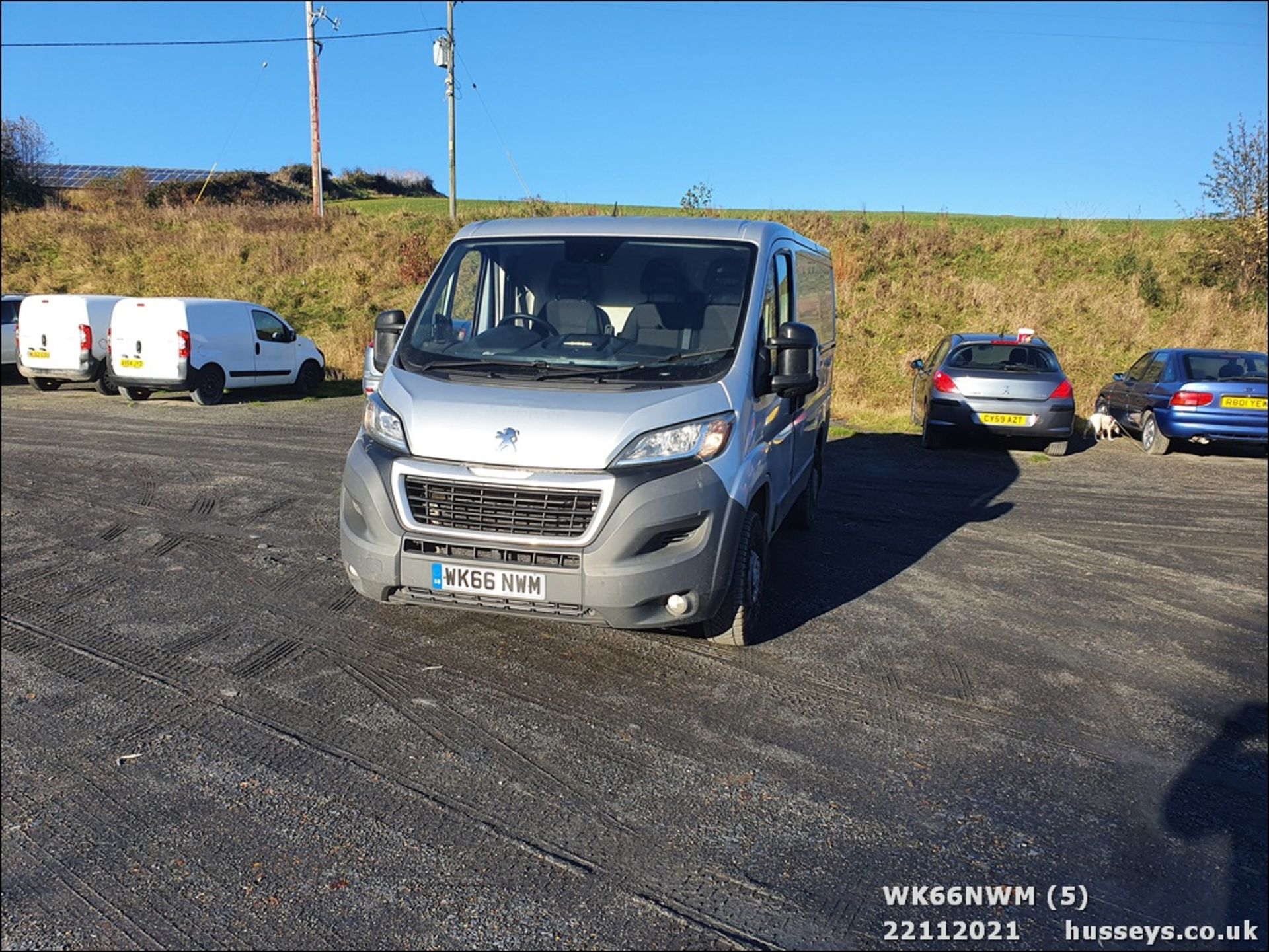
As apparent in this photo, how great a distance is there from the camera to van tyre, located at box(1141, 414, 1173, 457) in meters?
10.5

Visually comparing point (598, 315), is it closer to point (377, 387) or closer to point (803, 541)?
point (377, 387)

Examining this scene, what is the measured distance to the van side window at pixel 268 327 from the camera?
16797 millimetres

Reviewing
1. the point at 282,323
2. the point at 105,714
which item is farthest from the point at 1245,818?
the point at 282,323

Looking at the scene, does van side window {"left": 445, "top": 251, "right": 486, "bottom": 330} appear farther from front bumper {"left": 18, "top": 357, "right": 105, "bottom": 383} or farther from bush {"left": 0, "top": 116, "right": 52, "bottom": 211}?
bush {"left": 0, "top": 116, "right": 52, "bottom": 211}

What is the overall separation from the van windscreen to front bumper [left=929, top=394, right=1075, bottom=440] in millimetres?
7616

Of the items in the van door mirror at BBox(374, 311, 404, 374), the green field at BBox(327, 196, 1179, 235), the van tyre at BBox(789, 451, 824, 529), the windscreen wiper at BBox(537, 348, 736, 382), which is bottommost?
the van tyre at BBox(789, 451, 824, 529)

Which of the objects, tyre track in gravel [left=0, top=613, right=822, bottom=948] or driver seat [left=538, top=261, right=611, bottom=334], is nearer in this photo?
tyre track in gravel [left=0, top=613, right=822, bottom=948]

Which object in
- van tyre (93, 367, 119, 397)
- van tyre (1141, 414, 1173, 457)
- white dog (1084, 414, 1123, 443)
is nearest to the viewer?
van tyre (1141, 414, 1173, 457)

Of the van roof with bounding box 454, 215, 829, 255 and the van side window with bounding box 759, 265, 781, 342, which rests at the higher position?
the van roof with bounding box 454, 215, 829, 255

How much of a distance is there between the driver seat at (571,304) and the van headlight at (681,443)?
0.98 m

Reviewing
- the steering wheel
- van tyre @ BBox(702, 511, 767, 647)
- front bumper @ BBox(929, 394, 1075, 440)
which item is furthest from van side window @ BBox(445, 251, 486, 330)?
front bumper @ BBox(929, 394, 1075, 440)

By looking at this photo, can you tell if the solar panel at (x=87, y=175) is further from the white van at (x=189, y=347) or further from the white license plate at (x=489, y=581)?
the white license plate at (x=489, y=581)

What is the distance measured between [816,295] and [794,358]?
2709 mm

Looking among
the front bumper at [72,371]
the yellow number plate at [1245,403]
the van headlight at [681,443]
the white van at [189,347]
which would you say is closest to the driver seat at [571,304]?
the van headlight at [681,443]
